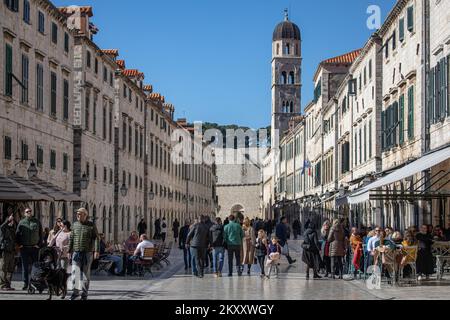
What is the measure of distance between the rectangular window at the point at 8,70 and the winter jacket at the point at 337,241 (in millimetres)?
12302

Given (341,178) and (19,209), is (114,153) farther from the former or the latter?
(19,209)

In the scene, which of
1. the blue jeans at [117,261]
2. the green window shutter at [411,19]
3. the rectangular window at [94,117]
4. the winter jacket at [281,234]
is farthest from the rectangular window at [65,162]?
the green window shutter at [411,19]

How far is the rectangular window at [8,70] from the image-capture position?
30234 mm

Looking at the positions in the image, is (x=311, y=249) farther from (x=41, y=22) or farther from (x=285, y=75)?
(x=285, y=75)

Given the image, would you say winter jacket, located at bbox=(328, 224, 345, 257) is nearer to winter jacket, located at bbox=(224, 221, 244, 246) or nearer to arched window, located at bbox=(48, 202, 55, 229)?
winter jacket, located at bbox=(224, 221, 244, 246)

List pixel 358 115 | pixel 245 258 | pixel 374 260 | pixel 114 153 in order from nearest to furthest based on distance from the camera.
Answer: pixel 374 260 → pixel 245 258 → pixel 358 115 → pixel 114 153

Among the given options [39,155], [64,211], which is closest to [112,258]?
[39,155]

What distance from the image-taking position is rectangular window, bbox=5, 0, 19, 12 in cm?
3065

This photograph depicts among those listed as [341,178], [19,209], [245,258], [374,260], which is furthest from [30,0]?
[341,178]

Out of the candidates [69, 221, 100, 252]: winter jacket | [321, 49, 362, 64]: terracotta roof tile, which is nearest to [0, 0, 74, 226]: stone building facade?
[69, 221, 100, 252]: winter jacket

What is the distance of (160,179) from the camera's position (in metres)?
70.5

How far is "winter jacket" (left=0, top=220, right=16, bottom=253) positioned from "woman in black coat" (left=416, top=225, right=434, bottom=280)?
33.1ft

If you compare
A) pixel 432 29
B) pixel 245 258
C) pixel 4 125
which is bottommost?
pixel 245 258

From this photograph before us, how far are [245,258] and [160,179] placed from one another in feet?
140
